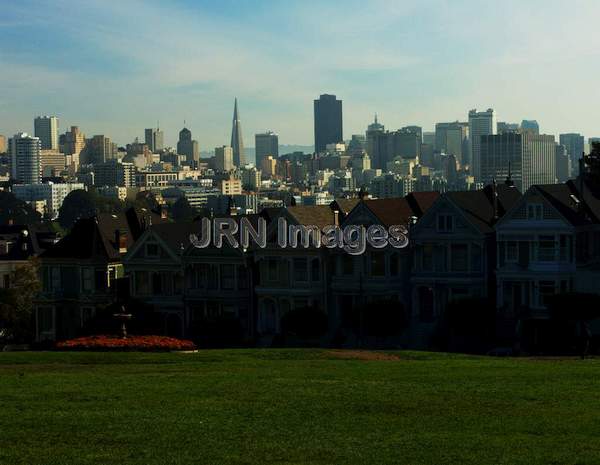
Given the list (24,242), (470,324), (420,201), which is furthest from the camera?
(24,242)

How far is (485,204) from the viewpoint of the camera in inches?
2351

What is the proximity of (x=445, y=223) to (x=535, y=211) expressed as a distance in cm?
394

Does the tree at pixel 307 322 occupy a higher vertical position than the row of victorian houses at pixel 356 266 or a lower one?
lower

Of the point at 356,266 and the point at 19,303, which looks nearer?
the point at 356,266

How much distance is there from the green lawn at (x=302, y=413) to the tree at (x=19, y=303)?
31.5m

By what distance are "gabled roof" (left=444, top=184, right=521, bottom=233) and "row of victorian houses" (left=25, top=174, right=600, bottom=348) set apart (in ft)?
0.30

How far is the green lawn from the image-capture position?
24.1m

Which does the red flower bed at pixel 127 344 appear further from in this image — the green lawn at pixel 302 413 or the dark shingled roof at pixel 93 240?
the dark shingled roof at pixel 93 240

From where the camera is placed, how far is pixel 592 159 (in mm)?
68062

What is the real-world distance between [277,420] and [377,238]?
30.8 meters

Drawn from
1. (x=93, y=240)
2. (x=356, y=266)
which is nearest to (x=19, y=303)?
(x=93, y=240)

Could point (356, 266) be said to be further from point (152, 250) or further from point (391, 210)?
point (152, 250)

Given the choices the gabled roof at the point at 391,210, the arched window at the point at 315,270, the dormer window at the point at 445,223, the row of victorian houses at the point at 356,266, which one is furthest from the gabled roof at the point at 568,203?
the arched window at the point at 315,270

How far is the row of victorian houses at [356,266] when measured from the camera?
54.8 meters
